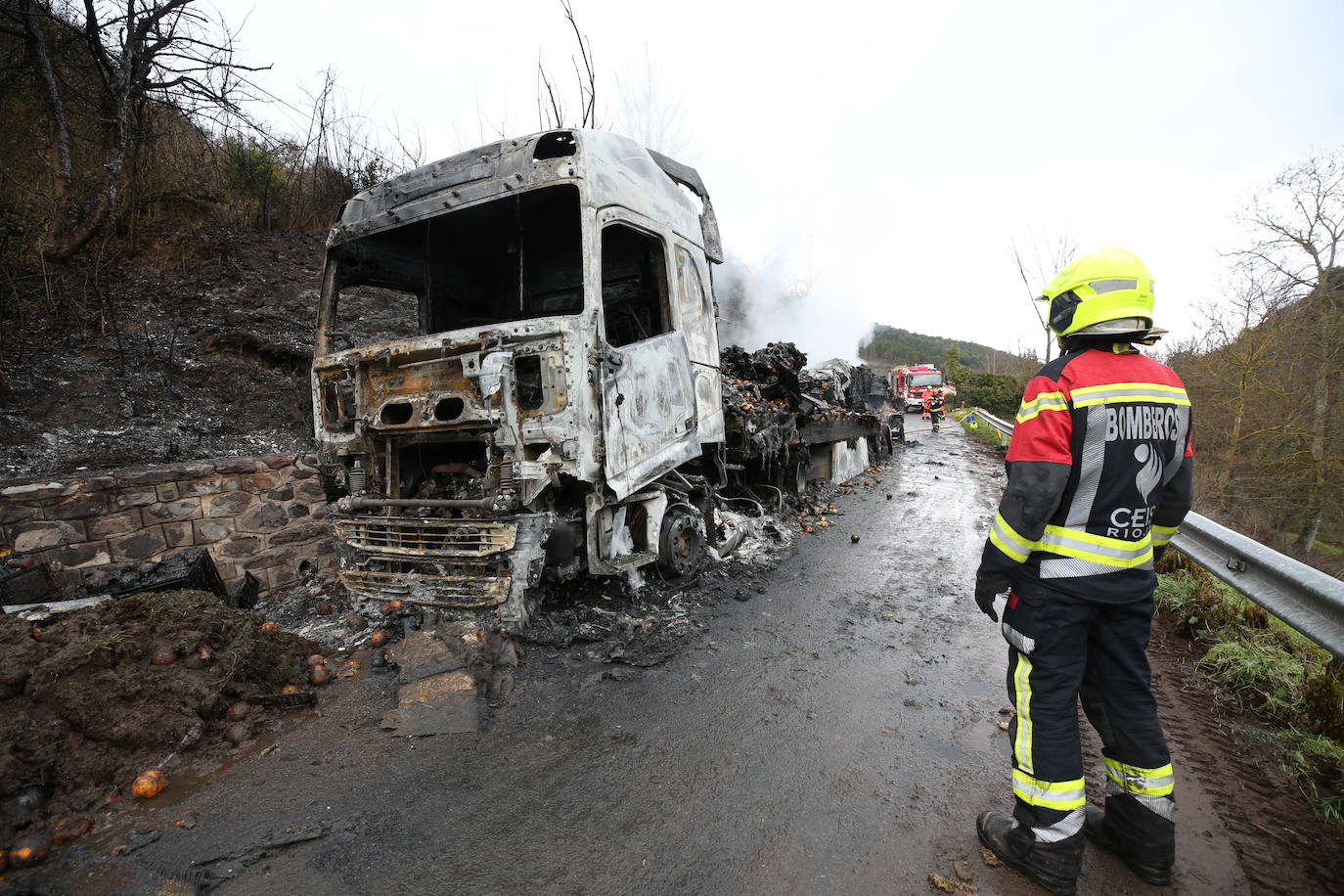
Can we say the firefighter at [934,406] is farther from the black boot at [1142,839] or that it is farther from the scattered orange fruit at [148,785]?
the scattered orange fruit at [148,785]

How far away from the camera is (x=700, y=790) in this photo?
221cm

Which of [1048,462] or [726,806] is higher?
[1048,462]

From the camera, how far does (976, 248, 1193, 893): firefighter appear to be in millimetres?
1755

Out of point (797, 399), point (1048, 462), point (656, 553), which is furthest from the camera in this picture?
point (797, 399)

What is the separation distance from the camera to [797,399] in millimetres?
7727

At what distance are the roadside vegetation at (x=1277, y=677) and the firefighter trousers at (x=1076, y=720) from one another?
0.80 meters

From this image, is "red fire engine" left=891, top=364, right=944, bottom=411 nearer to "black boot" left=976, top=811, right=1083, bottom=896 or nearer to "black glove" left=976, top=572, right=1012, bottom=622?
"black glove" left=976, top=572, right=1012, bottom=622

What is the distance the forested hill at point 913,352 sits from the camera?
47594 millimetres

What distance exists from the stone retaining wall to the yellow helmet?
15.0ft

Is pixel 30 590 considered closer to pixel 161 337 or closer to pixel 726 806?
pixel 161 337

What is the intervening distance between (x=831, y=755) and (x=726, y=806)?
559 mm

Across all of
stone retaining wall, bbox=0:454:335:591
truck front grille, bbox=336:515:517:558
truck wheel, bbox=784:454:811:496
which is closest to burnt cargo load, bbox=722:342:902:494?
truck wheel, bbox=784:454:811:496

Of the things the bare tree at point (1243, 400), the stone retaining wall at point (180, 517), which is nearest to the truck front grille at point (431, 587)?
the stone retaining wall at point (180, 517)

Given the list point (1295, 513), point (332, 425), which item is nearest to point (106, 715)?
point (332, 425)
